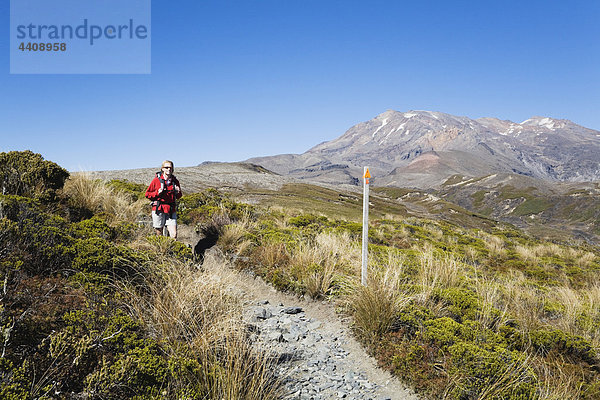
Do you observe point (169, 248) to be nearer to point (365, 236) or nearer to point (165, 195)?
point (165, 195)

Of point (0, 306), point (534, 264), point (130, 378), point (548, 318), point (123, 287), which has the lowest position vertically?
point (534, 264)

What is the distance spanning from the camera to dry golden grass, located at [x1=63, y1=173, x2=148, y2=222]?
353 inches

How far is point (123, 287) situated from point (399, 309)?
383 centimetres

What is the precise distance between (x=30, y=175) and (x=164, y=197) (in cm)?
336

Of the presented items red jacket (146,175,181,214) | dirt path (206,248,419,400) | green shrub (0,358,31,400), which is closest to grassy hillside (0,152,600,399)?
green shrub (0,358,31,400)

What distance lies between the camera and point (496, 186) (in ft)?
515

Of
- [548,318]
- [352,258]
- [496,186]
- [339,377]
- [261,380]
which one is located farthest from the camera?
[496,186]

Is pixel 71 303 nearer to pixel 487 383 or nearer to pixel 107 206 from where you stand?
pixel 487 383

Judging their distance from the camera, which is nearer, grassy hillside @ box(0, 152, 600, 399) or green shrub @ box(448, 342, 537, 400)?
grassy hillside @ box(0, 152, 600, 399)

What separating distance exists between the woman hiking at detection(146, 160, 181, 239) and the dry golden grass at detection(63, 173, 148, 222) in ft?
4.99

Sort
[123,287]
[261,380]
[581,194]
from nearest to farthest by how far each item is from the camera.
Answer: [261,380] → [123,287] → [581,194]

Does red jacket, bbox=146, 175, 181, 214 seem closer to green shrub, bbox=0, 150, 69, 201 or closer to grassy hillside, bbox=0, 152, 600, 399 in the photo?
grassy hillside, bbox=0, 152, 600, 399

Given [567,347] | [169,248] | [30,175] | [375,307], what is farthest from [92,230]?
[567,347]

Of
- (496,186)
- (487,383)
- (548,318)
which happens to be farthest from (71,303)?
(496,186)
